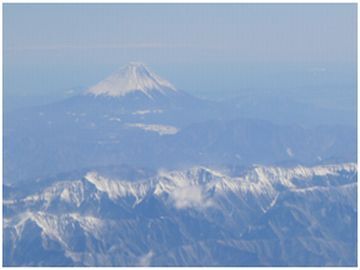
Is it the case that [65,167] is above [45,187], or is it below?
below

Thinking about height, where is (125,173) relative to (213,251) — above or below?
above

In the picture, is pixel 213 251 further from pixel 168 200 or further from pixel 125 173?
pixel 125 173

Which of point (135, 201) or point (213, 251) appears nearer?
point (213, 251)

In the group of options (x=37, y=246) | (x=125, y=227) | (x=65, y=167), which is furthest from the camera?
(x=65, y=167)

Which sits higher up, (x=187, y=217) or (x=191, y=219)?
(x=187, y=217)

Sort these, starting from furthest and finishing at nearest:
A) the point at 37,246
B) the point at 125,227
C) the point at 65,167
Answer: the point at 65,167 < the point at 125,227 < the point at 37,246

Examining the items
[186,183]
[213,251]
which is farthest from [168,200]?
[213,251]

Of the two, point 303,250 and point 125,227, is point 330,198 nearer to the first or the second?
point 303,250

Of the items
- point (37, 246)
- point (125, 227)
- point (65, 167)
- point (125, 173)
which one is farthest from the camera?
point (65, 167)

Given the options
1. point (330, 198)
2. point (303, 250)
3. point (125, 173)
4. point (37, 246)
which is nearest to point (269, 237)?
point (303, 250)
